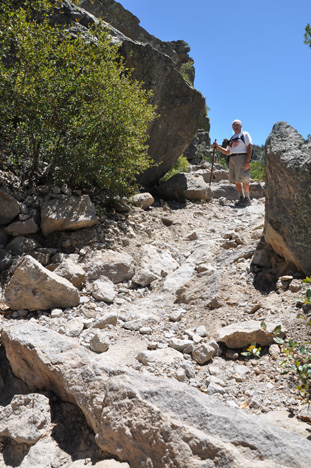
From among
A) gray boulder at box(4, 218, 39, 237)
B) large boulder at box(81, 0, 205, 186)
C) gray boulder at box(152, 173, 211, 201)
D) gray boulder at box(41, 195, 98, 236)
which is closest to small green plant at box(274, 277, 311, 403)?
gray boulder at box(41, 195, 98, 236)

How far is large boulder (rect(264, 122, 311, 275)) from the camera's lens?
5.00 metres

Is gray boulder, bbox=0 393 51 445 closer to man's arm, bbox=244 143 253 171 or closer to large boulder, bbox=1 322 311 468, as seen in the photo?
large boulder, bbox=1 322 311 468

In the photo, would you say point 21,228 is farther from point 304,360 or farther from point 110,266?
point 304,360

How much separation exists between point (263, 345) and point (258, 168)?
18929 millimetres

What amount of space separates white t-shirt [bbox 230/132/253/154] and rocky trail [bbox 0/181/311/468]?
186 inches

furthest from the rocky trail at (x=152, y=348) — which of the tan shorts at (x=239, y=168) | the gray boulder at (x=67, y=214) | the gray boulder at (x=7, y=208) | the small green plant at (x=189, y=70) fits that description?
the small green plant at (x=189, y=70)


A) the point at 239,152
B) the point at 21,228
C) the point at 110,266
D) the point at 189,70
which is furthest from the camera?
the point at 189,70

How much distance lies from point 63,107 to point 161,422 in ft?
19.8

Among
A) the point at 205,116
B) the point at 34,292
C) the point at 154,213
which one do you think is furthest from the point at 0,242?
the point at 205,116

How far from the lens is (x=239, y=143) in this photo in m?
11.1

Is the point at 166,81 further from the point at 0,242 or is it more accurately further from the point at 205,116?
the point at 205,116

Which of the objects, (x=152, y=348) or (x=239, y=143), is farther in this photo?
(x=239, y=143)

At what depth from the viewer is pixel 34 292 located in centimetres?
494

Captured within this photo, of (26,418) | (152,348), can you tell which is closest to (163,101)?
(152,348)
